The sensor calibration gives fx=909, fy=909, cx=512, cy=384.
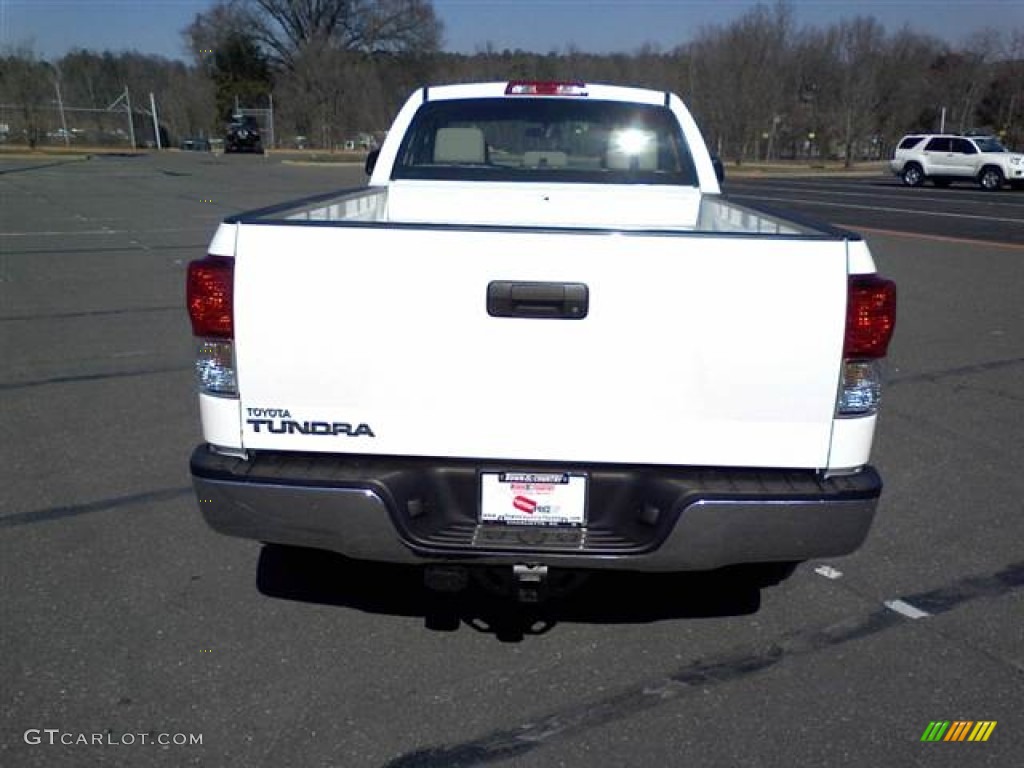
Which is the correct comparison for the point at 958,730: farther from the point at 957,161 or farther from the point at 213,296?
the point at 957,161

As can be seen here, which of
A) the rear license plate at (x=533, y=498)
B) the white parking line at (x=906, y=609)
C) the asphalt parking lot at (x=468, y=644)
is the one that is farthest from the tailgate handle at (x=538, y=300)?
the white parking line at (x=906, y=609)

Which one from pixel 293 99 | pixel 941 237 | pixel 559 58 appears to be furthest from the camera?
pixel 559 58

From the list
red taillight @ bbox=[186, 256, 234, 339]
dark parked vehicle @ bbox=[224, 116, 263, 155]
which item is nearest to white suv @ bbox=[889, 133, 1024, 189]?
red taillight @ bbox=[186, 256, 234, 339]

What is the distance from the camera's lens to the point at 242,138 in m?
68.3

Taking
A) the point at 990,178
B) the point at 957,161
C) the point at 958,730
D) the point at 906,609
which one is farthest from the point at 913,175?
the point at 958,730

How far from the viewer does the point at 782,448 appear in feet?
9.05

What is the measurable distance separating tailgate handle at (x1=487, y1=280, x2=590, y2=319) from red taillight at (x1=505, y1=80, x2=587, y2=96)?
3.41 meters

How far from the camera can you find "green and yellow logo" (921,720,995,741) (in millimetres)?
2842

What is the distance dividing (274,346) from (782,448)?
5.14 ft

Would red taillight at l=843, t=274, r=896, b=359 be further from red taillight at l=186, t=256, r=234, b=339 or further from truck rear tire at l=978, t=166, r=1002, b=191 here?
truck rear tire at l=978, t=166, r=1002, b=191

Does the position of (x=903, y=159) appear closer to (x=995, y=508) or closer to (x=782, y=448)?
(x=995, y=508)

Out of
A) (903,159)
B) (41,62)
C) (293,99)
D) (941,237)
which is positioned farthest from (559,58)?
(941,237)

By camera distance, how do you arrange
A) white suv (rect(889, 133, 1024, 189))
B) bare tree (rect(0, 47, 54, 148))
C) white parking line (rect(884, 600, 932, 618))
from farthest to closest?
1. bare tree (rect(0, 47, 54, 148))
2. white suv (rect(889, 133, 1024, 189))
3. white parking line (rect(884, 600, 932, 618))

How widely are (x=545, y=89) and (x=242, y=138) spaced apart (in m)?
67.9
